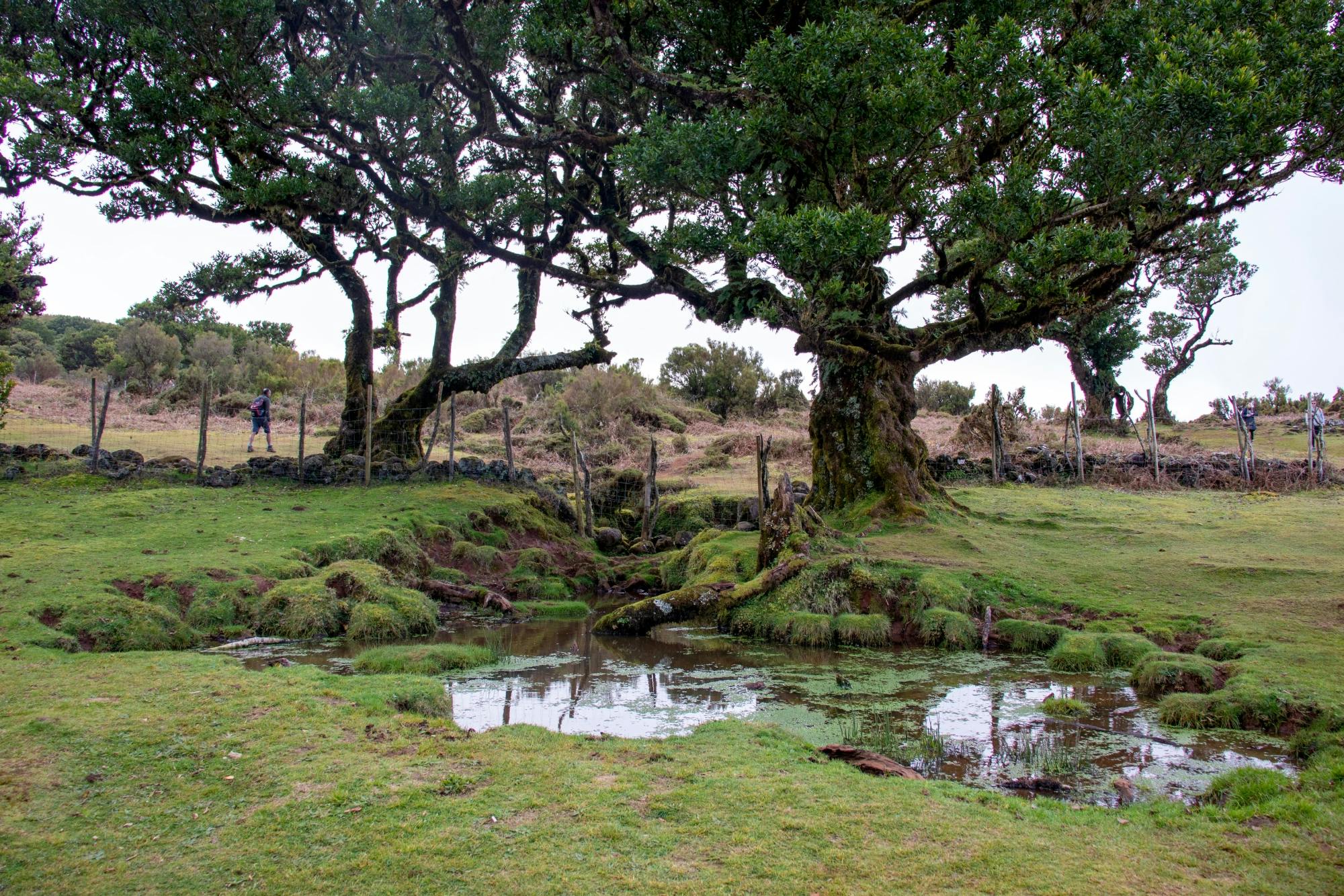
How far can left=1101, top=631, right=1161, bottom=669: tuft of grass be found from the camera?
9.27 meters

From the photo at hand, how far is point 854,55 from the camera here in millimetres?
11477

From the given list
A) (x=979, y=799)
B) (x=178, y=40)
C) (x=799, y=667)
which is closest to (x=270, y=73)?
(x=178, y=40)

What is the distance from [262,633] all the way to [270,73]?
40.5 feet

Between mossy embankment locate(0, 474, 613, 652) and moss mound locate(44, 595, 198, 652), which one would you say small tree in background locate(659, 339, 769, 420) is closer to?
mossy embankment locate(0, 474, 613, 652)

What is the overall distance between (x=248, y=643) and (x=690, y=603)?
20.0ft

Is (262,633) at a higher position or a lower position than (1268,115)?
lower

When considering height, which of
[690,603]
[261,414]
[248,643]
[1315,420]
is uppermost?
[1315,420]

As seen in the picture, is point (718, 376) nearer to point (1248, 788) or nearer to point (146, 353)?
point (146, 353)

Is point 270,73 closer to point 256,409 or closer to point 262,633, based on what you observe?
point 256,409

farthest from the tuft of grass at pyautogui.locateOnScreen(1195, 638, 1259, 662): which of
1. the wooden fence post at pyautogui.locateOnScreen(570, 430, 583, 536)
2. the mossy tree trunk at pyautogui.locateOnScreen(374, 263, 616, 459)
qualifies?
the mossy tree trunk at pyautogui.locateOnScreen(374, 263, 616, 459)

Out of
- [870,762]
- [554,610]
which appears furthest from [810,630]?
[870,762]

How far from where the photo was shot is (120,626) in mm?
9281

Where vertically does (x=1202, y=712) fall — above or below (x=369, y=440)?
below

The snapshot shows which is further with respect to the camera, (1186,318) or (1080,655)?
(1186,318)
